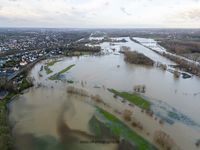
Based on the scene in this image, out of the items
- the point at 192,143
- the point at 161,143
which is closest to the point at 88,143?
the point at 161,143

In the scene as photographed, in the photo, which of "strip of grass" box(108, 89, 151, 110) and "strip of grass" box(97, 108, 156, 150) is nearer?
"strip of grass" box(97, 108, 156, 150)

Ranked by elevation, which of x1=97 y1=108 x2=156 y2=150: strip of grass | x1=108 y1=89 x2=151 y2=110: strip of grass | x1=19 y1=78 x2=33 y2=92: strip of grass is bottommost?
x1=97 y1=108 x2=156 y2=150: strip of grass

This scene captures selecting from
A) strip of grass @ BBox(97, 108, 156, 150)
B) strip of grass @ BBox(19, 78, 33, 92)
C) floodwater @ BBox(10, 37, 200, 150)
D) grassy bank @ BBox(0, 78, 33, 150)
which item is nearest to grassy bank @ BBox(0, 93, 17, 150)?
grassy bank @ BBox(0, 78, 33, 150)

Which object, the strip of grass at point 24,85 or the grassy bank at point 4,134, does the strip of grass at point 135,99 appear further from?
the grassy bank at point 4,134

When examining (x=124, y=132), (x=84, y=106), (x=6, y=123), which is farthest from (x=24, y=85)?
(x=124, y=132)

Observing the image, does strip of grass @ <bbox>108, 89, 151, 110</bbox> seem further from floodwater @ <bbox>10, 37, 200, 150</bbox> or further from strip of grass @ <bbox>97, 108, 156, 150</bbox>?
strip of grass @ <bbox>97, 108, 156, 150</bbox>

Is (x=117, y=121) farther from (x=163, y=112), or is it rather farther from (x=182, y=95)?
(x=182, y=95)

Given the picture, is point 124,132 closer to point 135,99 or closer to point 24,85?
point 135,99

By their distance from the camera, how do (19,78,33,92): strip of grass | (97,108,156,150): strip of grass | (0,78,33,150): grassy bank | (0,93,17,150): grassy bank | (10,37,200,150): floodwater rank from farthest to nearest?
(19,78,33,92): strip of grass → (10,37,200,150): floodwater → (97,108,156,150): strip of grass → (0,78,33,150): grassy bank → (0,93,17,150): grassy bank
